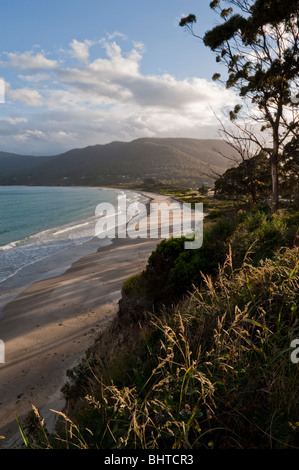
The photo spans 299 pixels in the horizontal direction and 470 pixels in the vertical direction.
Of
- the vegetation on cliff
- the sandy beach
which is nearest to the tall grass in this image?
the vegetation on cliff

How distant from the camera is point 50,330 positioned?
909 centimetres

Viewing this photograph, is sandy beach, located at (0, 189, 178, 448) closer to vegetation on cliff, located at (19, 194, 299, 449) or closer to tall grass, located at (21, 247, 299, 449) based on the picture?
vegetation on cliff, located at (19, 194, 299, 449)

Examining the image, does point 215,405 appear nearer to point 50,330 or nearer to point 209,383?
point 209,383

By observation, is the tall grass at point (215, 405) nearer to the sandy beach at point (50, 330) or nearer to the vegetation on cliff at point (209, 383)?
the vegetation on cliff at point (209, 383)

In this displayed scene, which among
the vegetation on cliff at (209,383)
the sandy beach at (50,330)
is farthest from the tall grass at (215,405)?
the sandy beach at (50,330)

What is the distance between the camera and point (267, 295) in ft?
11.4

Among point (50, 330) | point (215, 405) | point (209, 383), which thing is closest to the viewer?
point (209, 383)

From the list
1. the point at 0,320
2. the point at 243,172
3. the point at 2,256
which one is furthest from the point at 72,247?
the point at 243,172

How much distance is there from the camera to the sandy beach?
609 cm

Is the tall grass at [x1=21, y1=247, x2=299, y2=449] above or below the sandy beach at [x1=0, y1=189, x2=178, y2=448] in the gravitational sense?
above

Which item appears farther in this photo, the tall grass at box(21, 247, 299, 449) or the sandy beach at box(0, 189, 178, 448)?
the sandy beach at box(0, 189, 178, 448)

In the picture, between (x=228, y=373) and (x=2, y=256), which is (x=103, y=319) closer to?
(x=228, y=373)

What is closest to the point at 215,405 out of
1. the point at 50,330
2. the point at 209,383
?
the point at 209,383

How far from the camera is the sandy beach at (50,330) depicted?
20.0 feet
